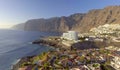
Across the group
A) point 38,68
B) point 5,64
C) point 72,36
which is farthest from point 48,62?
point 72,36

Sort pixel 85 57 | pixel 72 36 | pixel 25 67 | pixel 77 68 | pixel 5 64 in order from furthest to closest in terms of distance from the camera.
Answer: pixel 72 36 → pixel 5 64 → pixel 85 57 → pixel 25 67 → pixel 77 68

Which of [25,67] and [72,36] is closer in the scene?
[25,67]

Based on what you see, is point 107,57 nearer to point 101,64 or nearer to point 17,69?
point 101,64

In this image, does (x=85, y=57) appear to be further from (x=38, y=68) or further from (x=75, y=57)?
(x=38, y=68)

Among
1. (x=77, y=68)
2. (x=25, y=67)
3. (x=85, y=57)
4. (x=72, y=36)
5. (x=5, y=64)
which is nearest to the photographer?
(x=77, y=68)

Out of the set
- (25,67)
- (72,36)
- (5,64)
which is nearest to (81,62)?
(25,67)

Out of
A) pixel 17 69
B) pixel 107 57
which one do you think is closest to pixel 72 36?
pixel 107 57

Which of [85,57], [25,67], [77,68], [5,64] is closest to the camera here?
[77,68]

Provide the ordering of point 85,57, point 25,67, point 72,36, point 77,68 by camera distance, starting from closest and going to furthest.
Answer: point 77,68
point 25,67
point 85,57
point 72,36

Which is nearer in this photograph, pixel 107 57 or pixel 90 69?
pixel 90 69
